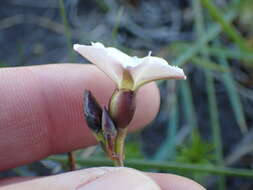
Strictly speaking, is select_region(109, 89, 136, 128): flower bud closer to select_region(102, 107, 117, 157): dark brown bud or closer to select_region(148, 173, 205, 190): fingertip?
select_region(102, 107, 117, 157): dark brown bud

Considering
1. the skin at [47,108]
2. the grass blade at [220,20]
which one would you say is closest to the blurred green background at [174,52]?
the grass blade at [220,20]

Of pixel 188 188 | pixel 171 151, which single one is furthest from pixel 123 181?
pixel 171 151

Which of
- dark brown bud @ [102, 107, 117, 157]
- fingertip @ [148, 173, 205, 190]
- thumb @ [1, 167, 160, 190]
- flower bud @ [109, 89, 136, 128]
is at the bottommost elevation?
fingertip @ [148, 173, 205, 190]

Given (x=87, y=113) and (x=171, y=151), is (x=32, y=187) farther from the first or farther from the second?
(x=171, y=151)

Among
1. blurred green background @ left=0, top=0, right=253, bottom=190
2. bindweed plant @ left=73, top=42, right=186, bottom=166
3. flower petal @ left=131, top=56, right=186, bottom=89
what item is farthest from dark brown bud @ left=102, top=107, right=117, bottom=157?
blurred green background @ left=0, top=0, right=253, bottom=190

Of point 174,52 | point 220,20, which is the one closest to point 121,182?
point 220,20

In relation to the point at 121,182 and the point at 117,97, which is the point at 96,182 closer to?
the point at 121,182
